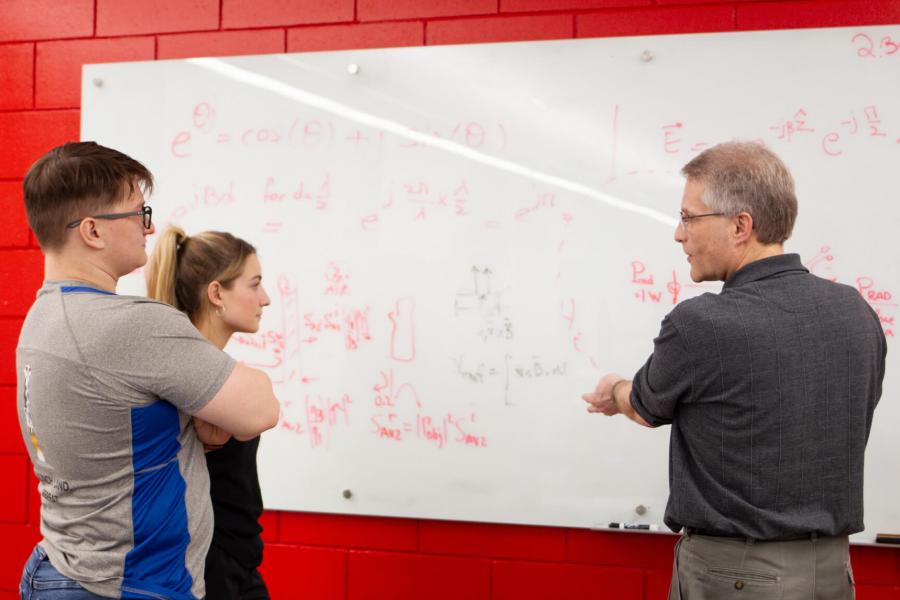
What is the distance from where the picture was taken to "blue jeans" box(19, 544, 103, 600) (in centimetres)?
110

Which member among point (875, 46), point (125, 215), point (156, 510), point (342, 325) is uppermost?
point (875, 46)

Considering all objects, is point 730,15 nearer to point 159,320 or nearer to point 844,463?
point 844,463

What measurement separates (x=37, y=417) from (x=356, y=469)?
1087 millimetres

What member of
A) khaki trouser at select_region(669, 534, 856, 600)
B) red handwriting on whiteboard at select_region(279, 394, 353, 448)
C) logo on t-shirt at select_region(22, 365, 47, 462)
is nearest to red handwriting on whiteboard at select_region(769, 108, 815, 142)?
khaki trouser at select_region(669, 534, 856, 600)

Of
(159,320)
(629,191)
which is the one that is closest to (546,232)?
(629,191)

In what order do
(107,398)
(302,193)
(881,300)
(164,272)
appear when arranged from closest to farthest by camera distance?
(107,398)
(164,272)
(881,300)
(302,193)

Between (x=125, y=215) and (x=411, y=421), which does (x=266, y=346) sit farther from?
(x=125, y=215)

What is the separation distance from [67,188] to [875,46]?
1855 mm

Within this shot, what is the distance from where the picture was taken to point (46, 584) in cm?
112

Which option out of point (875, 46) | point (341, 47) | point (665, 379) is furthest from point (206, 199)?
point (875, 46)

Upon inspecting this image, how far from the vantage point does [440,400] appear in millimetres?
2037

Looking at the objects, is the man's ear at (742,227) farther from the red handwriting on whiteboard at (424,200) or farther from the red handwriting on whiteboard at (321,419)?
the red handwriting on whiteboard at (321,419)

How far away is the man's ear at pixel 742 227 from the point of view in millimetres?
1296

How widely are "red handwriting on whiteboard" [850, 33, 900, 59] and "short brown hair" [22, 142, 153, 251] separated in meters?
1.75
